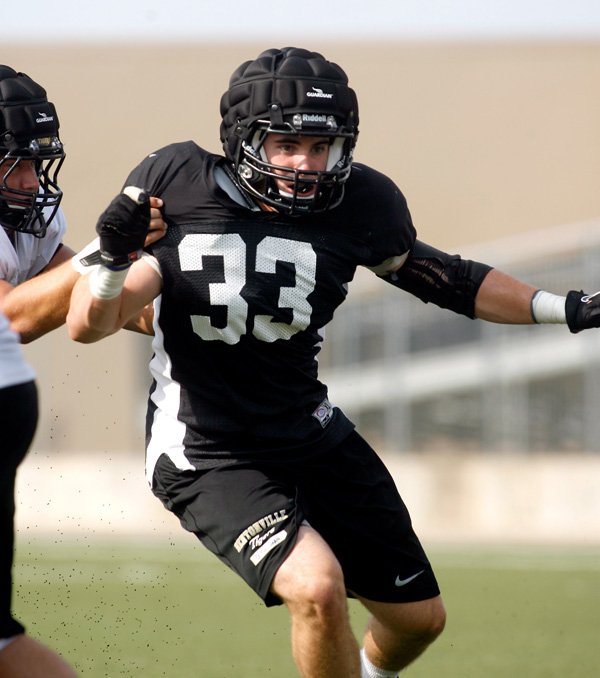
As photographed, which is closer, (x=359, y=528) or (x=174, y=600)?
(x=359, y=528)

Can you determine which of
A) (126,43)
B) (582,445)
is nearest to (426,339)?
(582,445)

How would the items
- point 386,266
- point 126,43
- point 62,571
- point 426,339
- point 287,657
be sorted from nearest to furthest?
point 386,266, point 287,657, point 62,571, point 426,339, point 126,43

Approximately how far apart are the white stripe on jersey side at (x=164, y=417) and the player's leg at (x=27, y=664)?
1073 millimetres

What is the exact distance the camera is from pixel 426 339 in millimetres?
13367

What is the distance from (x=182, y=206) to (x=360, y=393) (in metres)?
8.71

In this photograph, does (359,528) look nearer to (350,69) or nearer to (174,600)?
(174,600)

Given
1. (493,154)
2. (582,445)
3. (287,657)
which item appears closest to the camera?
(287,657)

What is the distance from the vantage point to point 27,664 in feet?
11.3

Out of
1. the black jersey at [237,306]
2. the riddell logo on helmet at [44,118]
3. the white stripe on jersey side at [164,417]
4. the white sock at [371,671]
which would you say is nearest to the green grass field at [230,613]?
the white sock at [371,671]

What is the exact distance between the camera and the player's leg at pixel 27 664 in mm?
3436

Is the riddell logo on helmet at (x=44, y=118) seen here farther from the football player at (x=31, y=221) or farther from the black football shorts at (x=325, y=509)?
the black football shorts at (x=325, y=509)

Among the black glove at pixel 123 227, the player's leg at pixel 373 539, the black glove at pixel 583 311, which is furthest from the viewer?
the black glove at pixel 583 311

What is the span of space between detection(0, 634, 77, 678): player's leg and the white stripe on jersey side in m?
1.07

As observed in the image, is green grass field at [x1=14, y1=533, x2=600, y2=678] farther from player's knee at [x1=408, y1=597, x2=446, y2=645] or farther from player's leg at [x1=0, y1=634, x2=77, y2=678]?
player's leg at [x1=0, y1=634, x2=77, y2=678]
